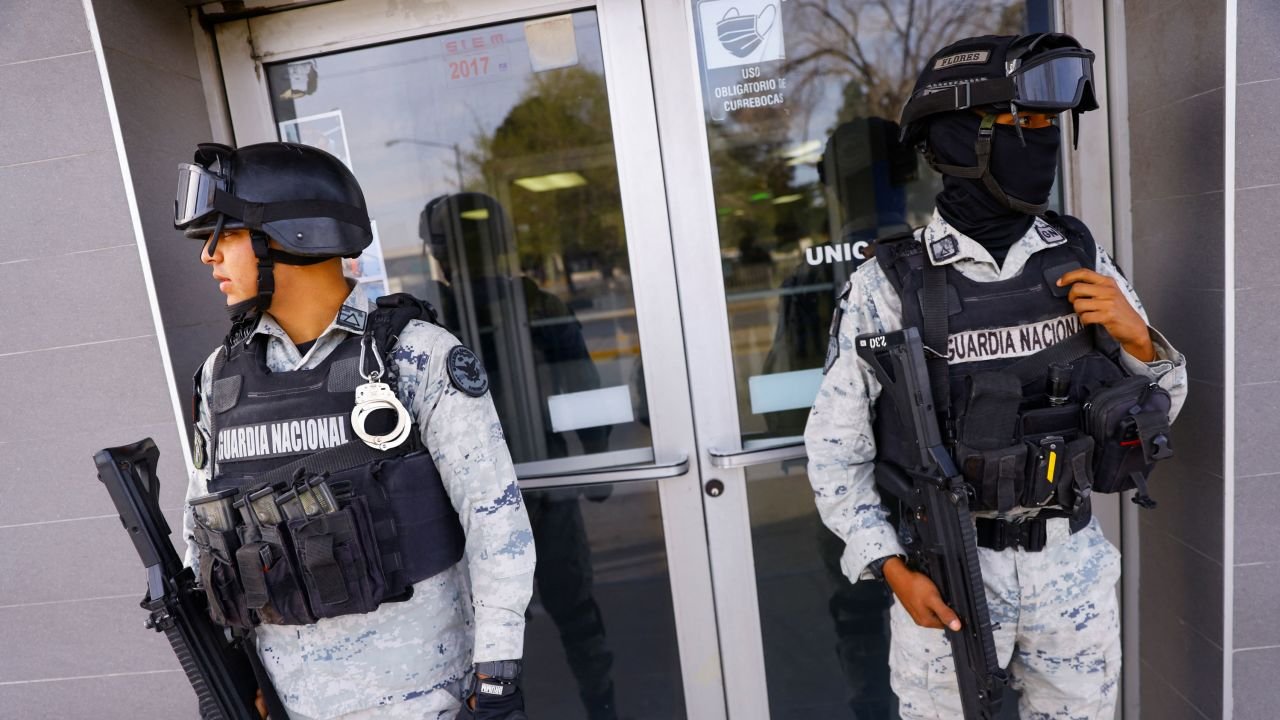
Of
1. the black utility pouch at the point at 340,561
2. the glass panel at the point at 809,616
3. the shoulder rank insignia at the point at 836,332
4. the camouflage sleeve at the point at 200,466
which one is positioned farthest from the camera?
the glass panel at the point at 809,616

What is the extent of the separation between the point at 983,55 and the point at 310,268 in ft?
4.81

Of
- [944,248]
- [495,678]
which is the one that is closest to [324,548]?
[495,678]

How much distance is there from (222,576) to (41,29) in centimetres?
163

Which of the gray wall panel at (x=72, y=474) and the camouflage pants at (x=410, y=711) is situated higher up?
the gray wall panel at (x=72, y=474)

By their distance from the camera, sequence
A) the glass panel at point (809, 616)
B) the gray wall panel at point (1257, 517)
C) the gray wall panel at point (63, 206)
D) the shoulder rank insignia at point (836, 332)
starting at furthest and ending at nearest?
the glass panel at point (809, 616), the gray wall panel at point (63, 206), the gray wall panel at point (1257, 517), the shoulder rank insignia at point (836, 332)

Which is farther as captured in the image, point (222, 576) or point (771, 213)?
point (771, 213)

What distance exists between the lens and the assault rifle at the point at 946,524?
56.8 inches

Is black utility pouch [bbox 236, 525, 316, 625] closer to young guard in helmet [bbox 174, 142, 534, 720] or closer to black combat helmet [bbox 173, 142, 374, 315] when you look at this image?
young guard in helmet [bbox 174, 142, 534, 720]

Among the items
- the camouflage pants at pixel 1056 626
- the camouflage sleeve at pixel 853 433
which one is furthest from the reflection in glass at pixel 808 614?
the camouflage pants at pixel 1056 626

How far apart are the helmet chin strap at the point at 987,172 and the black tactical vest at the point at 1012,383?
125 mm

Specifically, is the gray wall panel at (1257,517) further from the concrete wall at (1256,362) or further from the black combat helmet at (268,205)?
the black combat helmet at (268,205)

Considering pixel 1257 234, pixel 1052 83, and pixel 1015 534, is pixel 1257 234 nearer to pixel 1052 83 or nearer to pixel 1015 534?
pixel 1052 83

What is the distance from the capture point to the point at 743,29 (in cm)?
227

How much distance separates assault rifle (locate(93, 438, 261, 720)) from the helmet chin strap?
182cm
